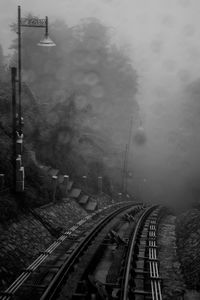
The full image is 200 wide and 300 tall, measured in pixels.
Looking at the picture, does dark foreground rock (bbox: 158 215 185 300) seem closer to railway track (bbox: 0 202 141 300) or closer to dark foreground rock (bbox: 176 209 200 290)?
dark foreground rock (bbox: 176 209 200 290)

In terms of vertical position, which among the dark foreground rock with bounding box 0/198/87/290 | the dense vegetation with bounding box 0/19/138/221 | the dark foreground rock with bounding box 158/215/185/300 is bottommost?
the dark foreground rock with bounding box 158/215/185/300

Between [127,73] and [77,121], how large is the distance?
26929 millimetres

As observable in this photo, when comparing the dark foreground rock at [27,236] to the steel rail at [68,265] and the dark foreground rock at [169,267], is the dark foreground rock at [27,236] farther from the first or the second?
the dark foreground rock at [169,267]

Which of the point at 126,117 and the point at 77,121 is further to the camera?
the point at 126,117

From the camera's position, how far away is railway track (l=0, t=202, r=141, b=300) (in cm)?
995

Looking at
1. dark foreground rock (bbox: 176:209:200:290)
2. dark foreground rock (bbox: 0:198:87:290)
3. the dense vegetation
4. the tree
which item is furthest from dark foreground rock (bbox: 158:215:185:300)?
the tree

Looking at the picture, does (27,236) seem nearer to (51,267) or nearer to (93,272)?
(51,267)

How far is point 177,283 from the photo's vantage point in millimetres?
11344

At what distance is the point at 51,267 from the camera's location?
12133mm

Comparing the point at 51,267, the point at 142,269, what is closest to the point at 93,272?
the point at 51,267

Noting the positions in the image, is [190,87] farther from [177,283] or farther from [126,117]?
[177,283]

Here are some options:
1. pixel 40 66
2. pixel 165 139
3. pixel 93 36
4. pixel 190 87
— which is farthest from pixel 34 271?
pixel 190 87

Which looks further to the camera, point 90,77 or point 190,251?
point 90,77

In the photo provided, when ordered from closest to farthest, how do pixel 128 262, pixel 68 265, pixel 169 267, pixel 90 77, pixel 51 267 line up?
pixel 68 265, pixel 51 267, pixel 128 262, pixel 169 267, pixel 90 77
